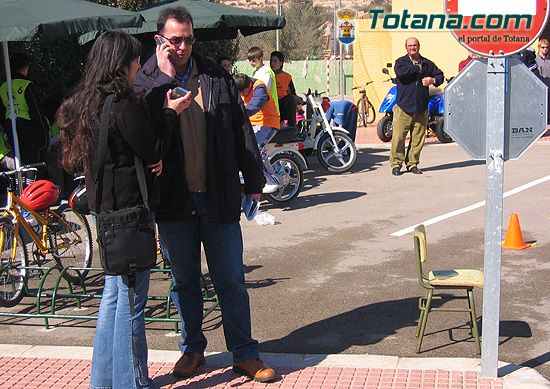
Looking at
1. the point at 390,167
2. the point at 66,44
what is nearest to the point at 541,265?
the point at 390,167

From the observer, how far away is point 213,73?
16.4ft

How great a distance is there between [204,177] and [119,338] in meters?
1.03

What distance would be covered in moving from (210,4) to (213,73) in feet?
26.1

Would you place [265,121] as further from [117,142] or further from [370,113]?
[370,113]

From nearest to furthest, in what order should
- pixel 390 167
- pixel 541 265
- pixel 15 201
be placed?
1. pixel 15 201
2. pixel 541 265
3. pixel 390 167

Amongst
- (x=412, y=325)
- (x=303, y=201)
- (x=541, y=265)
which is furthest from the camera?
(x=303, y=201)

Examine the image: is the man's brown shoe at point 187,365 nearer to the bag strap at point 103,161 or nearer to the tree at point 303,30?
the bag strap at point 103,161

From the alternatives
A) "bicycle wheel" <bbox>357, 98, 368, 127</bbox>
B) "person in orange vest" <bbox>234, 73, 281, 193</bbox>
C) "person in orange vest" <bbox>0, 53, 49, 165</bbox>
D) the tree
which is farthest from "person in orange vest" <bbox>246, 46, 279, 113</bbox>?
the tree

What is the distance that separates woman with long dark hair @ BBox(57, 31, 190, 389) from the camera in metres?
4.36

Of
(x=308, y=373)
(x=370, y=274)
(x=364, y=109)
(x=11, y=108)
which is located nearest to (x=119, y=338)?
(x=308, y=373)

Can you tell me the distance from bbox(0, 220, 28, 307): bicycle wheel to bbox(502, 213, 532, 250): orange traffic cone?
15.1 ft

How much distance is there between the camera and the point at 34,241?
24.3 feet

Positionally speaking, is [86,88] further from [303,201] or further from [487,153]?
[303,201]

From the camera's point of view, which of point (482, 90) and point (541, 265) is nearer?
point (482, 90)
